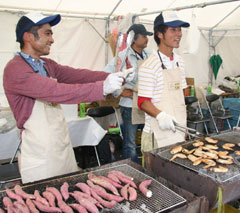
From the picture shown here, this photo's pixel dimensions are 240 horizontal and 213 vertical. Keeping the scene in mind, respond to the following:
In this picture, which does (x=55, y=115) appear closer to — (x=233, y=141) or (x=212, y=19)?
(x=233, y=141)

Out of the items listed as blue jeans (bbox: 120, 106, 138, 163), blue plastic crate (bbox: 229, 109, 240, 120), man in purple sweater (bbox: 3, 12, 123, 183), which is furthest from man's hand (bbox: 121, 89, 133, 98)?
blue plastic crate (bbox: 229, 109, 240, 120)

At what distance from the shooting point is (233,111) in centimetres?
669

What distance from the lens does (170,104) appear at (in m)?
2.49

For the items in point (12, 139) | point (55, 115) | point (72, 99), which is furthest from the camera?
point (12, 139)

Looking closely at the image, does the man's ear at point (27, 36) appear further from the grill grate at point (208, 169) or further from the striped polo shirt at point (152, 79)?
the grill grate at point (208, 169)

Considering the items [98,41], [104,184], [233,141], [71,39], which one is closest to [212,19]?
[98,41]

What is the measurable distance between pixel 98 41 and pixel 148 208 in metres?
4.88

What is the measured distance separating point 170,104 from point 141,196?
1179 millimetres

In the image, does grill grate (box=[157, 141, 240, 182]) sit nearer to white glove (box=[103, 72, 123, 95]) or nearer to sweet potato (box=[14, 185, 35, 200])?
white glove (box=[103, 72, 123, 95])

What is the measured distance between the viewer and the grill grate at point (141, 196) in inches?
54.8

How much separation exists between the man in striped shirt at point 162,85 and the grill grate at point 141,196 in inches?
27.7

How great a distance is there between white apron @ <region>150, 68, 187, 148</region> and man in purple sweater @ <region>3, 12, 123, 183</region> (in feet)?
2.65

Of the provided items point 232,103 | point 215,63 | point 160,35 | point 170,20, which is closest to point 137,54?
point 160,35

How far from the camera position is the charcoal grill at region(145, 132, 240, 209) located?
1.61 metres
